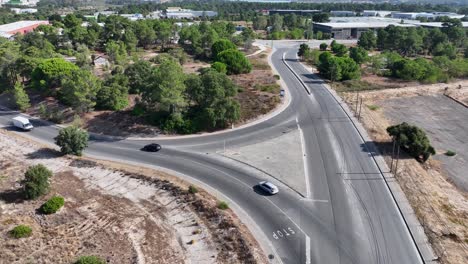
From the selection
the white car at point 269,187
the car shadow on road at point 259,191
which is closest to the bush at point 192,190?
the car shadow on road at point 259,191

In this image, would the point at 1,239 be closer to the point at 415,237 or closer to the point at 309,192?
the point at 309,192

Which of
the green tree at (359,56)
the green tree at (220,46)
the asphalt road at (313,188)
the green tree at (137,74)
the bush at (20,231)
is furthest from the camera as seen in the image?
the green tree at (220,46)

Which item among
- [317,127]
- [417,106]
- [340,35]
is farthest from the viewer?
[340,35]

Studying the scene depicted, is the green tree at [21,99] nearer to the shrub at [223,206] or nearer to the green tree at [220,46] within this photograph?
the shrub at [223,206]

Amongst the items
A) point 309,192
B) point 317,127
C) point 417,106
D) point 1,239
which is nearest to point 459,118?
point 417,106

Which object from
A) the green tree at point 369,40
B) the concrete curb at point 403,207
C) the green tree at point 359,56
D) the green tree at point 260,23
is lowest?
the concrete curb at point 403,207

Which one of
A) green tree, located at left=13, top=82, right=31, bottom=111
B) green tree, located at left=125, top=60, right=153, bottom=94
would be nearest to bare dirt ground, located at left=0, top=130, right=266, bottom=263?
green tree, located at left=13, top=82, right=31, bottom=111

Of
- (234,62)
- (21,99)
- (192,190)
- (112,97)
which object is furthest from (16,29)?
(192,190)
